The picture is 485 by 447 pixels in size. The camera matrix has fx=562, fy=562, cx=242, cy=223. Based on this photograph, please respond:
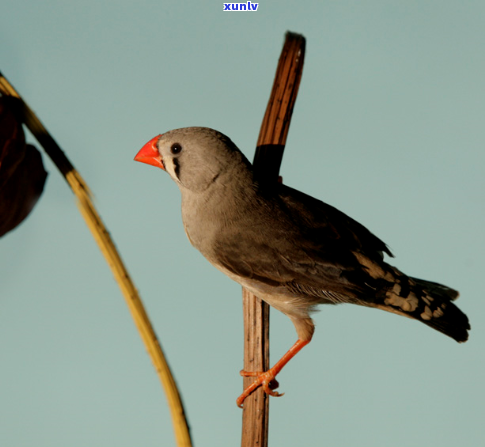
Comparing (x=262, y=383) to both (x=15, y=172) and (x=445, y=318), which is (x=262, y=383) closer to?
(x=445, y=318)

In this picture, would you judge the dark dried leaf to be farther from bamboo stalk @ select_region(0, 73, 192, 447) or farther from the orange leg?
the orange leg

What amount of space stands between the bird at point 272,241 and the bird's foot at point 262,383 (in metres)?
0.01

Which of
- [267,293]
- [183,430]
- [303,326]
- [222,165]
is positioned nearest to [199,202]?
[222,165]

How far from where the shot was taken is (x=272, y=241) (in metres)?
1.38

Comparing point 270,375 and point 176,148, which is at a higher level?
point 176,148

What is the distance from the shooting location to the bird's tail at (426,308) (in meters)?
1.45

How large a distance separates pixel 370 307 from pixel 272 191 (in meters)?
0.41

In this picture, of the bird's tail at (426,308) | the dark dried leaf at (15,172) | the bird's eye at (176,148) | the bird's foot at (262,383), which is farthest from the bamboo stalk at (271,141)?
the dark dried leaf at (15,172)

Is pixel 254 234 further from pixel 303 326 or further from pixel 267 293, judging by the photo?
pixel 303 326

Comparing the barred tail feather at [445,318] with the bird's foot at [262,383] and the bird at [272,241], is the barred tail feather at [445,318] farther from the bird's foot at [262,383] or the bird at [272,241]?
the bird's foot at [262,383]

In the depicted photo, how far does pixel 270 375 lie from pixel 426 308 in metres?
0.45

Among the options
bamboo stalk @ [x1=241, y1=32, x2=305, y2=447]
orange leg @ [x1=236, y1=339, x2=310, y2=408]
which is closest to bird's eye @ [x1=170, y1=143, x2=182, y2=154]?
bamboo stalk @ [x1=241, y1=32, x2=305, y2=447]

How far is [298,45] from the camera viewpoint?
153 cm

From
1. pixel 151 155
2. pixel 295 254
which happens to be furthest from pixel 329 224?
pixel 151 155
